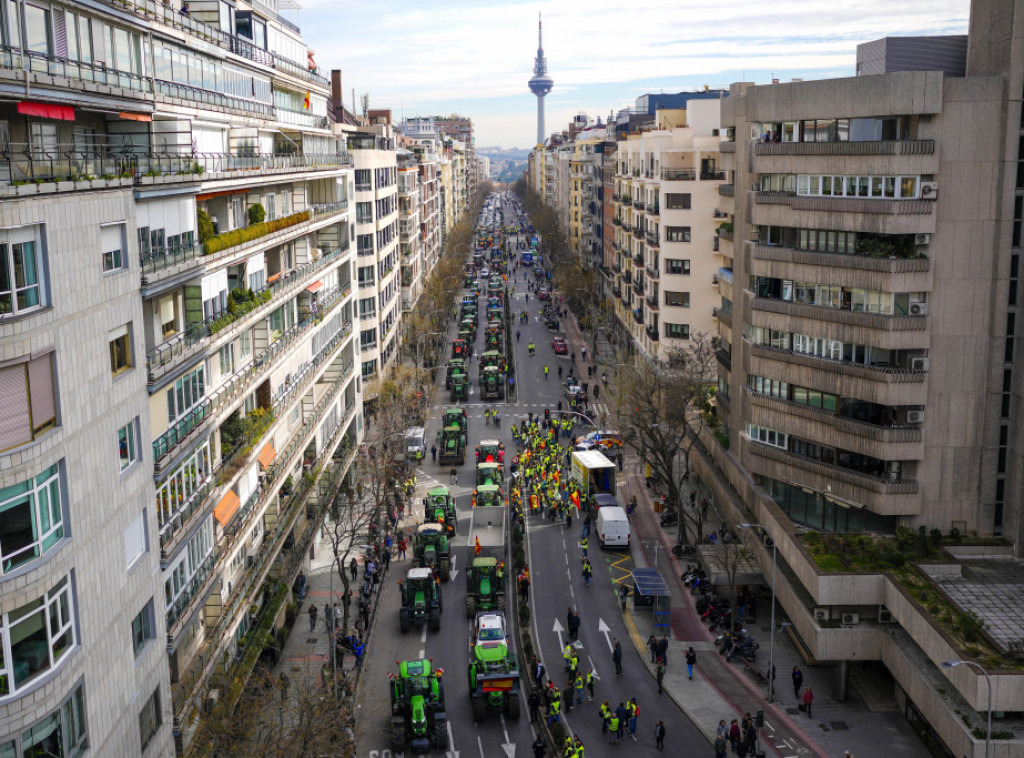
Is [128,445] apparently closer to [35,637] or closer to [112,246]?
[112,246]

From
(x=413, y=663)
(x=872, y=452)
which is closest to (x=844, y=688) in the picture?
(x=872, y=452)

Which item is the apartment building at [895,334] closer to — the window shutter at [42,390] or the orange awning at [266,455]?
the orange awning at [266,455]

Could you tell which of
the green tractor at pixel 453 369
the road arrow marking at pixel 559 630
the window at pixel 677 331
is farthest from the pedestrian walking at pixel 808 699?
the green tractor at pixel 453 369

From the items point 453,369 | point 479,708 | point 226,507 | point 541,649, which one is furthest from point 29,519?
point 453,369

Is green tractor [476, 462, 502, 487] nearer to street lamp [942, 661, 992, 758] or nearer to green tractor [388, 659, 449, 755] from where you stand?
green tractor [388, 659, 449, 755]

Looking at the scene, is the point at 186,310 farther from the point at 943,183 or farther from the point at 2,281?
the point at 943,183

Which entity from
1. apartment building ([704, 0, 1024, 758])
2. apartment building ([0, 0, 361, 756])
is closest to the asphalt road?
apartment building ([0, 0, 361, 756])

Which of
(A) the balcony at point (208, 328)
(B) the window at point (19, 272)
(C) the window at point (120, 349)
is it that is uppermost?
(B) the window at point (19, 272)
